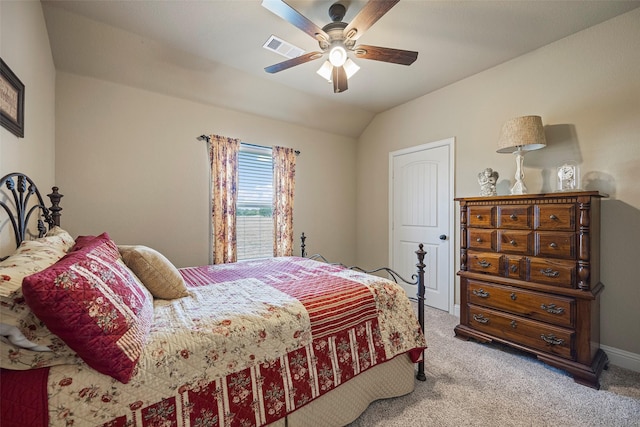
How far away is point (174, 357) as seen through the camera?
41.3 inches

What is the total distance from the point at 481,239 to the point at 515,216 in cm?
36

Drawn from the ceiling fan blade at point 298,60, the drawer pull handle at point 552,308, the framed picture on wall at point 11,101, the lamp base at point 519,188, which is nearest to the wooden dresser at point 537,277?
the drawer pull handle at point 552,308

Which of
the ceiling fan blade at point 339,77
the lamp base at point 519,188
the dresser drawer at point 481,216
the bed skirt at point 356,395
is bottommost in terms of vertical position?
the bed skirt at point 356,395

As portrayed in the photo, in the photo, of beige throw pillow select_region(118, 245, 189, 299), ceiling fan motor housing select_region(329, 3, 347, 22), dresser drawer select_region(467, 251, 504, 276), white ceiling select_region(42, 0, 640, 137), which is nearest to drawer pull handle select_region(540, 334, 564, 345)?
dresser drawer select_region(467, 251, 504, 276)

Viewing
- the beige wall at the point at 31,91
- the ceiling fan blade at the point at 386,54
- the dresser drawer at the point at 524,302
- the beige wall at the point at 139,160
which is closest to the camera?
the beige wall at the point at 31,91

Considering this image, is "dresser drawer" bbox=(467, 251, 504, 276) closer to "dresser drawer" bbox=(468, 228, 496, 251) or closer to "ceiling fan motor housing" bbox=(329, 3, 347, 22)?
"dresser drawer" bbox=(468, 228, 496, 251)

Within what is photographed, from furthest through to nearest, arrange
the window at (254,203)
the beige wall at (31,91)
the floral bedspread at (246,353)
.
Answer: the window at (254,203)
the beige wall at (31,91)
the floral bedspread at (246,353)

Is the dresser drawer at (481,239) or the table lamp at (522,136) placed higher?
the table lamp at (522,136)

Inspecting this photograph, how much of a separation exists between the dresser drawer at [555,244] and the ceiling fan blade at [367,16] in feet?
6.80

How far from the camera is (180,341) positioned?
3.60 ft

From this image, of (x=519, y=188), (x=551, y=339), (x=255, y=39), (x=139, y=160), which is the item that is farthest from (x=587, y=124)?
(x=139, y=160)

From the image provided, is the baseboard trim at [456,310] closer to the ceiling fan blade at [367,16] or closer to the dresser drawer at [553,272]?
the dresser drawer at [553,272]

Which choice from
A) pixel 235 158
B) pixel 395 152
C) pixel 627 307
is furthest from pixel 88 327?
pixel 395 152

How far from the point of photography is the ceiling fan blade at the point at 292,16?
1570 millimetres
